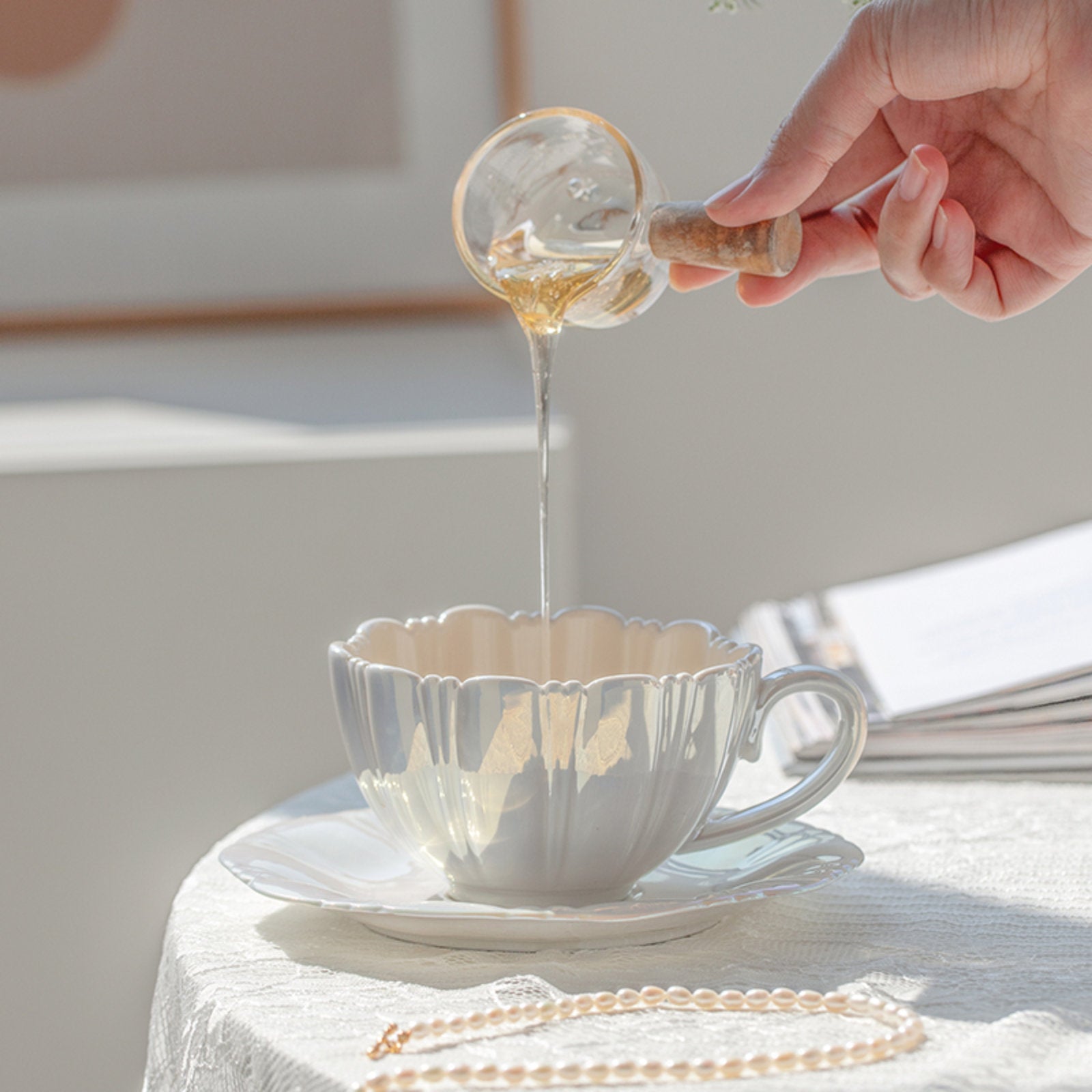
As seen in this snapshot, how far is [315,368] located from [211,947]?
1.13 meters

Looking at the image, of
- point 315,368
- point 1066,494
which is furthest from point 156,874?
point 1066,494

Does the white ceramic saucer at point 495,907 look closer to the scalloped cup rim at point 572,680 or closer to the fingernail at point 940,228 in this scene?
the scalloped cup rim at point 572,680

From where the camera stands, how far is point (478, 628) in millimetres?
664

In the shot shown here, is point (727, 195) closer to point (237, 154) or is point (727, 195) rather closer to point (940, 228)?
point (940, 228)

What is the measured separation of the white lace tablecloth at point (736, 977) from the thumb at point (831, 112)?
35 cm

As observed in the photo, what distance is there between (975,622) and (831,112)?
36cm

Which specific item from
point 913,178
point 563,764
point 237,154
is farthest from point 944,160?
point 237,154

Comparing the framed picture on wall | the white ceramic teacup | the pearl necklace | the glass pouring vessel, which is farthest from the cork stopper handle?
the framed picture on wall

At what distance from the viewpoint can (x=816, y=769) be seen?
0.59m

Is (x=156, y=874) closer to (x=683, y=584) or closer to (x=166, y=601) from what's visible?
(x=166, y=601)

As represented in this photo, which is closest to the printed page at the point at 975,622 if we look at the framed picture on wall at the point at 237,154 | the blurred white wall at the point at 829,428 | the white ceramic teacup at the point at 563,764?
the white ceramic teacup at the point at 563,764

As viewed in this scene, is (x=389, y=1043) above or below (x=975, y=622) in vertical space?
below

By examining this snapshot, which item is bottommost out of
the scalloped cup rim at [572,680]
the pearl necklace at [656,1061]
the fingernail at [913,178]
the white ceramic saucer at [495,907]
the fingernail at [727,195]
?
the pearl necklace at [656,1061]

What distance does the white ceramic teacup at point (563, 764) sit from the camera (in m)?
0.52
